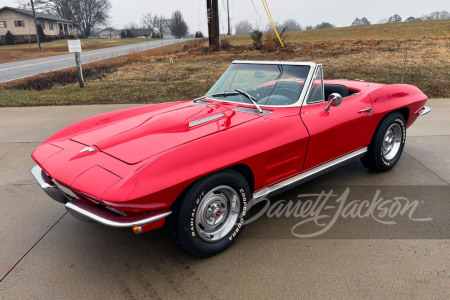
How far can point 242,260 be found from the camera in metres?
2.54

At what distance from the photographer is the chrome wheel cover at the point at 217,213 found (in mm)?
2457

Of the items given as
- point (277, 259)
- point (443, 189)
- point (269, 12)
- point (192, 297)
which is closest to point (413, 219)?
point (443, 189)

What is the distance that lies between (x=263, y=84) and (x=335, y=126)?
0.80 meters

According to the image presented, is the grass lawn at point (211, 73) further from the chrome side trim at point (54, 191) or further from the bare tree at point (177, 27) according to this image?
the bare tree at point (177, 27)

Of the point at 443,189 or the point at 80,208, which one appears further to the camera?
the point at 443,189

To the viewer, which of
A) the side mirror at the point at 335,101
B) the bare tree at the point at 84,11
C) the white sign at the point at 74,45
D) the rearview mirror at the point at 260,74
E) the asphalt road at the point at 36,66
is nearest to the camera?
the side mirror at the point at 335,101

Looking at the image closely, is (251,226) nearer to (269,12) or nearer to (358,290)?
(358,290)

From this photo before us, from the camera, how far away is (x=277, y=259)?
2537 mm

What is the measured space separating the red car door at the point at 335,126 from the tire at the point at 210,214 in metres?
0.79

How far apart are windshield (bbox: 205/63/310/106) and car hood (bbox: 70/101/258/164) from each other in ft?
0.92

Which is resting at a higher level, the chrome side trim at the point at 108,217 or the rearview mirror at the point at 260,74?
the rearview mirror at the point at 260,74

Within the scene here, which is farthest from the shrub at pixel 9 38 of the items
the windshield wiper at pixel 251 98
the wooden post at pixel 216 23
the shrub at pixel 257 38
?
the windshield wiper at pixel 251 98

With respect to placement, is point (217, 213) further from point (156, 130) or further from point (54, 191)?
point (54, 191)

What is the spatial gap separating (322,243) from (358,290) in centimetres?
55
